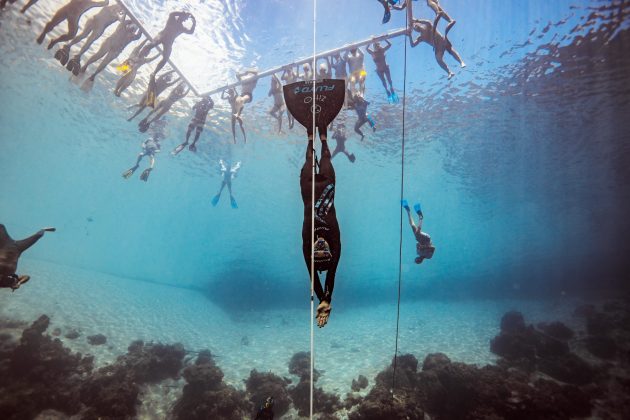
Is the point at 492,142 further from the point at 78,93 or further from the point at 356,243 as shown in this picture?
the point at 356,243

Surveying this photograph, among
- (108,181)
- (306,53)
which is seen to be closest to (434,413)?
(306,53)

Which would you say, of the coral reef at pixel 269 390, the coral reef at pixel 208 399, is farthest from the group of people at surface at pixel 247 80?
the coral reef at pixel 269 390

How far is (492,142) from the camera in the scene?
Answer: 82.6ft

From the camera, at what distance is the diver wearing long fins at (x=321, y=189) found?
4250mm

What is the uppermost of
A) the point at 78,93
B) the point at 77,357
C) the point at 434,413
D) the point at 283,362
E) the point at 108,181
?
the point at 78,93

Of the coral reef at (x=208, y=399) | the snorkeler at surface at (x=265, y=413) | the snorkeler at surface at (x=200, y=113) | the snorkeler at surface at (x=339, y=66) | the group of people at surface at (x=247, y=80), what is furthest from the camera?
the snorkeler at surface at (x=200, y=113)

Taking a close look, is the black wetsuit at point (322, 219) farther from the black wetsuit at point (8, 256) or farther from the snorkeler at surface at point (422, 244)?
the snorkeler at surface at point (422, 244)

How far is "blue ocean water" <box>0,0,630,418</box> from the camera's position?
13.1 m

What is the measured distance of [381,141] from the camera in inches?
985

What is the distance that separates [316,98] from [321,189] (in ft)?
5.30

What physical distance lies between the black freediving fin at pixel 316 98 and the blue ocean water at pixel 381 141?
105 inches

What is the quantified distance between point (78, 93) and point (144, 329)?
20263mm

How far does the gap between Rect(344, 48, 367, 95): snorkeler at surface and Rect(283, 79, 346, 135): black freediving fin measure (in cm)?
731

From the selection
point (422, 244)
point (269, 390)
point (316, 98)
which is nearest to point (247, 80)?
point (316, 98)
